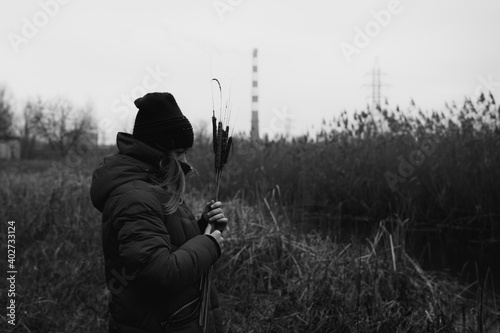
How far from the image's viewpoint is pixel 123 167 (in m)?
1.50

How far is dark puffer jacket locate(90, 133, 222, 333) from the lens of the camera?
4.48 feet

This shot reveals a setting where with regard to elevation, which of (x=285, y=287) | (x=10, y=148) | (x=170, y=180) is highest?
(x=10, y=148)

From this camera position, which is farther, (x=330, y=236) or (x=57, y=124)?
(x=57, y=124)

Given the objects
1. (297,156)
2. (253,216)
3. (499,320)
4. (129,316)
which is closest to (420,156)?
(297,156)

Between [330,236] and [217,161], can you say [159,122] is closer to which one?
[217,161]

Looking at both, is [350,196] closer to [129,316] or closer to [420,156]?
[420,156]

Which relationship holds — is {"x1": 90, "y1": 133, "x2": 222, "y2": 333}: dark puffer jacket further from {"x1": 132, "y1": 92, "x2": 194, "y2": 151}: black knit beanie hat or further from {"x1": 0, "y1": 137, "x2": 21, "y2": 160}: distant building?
{"x1": 0, "y1": 137, "x2": 21, "y2": 160}: distant building

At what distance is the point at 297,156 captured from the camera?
709 cm

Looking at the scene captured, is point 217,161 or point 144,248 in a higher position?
point 217,161

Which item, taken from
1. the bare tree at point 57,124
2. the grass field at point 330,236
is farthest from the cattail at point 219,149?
the bare tree at point 57,124

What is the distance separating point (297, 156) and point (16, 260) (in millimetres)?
4266

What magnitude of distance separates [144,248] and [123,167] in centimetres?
30

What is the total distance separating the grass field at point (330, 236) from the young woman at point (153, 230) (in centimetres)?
99

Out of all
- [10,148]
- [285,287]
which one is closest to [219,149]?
[285,287]
